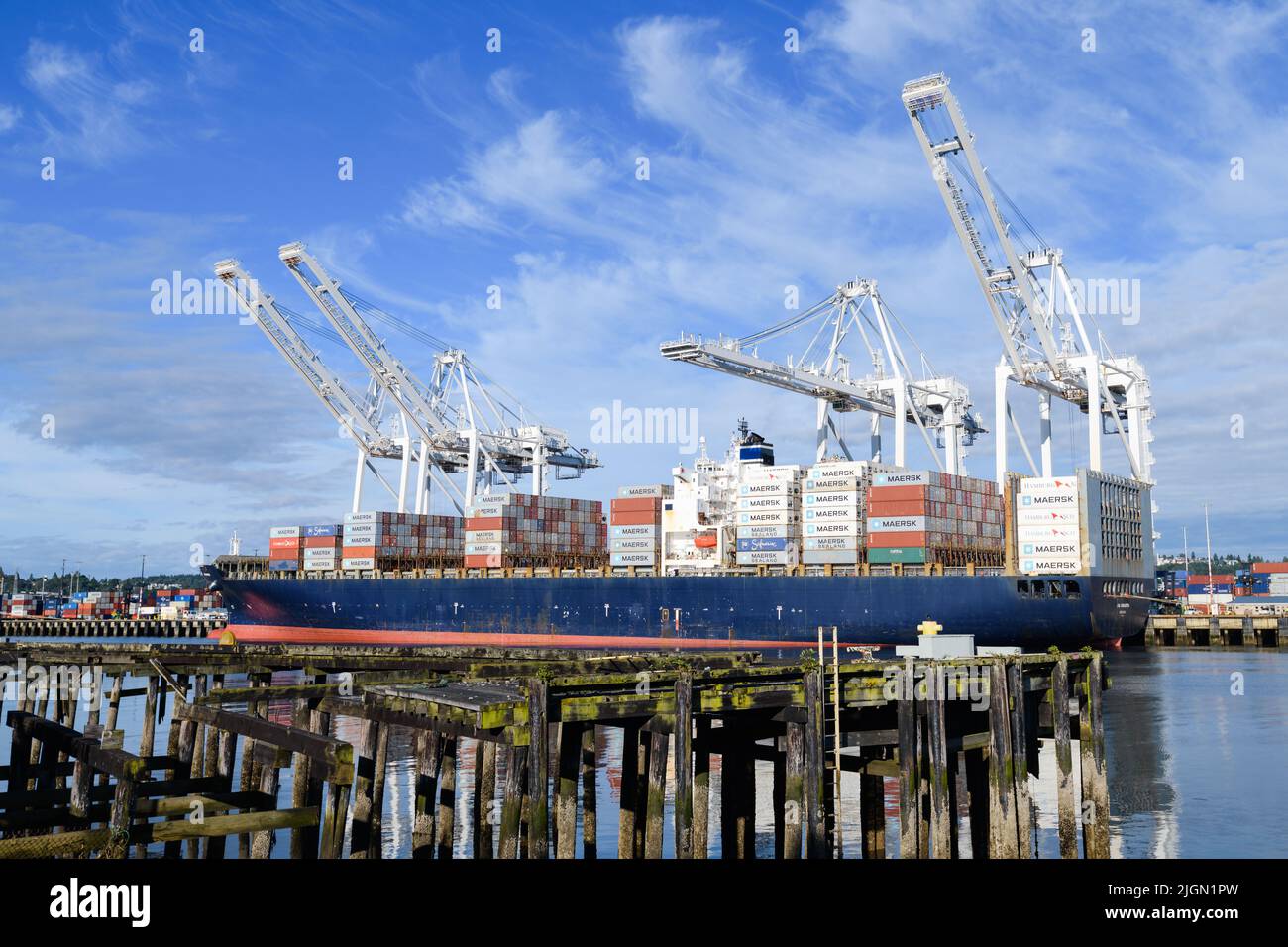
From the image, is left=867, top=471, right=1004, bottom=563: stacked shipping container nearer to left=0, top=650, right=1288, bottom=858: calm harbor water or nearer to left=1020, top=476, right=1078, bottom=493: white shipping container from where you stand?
left=1020, top=476, right=1078, bottom=493: white shipping container

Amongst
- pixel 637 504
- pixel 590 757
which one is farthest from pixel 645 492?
pixel 590 757

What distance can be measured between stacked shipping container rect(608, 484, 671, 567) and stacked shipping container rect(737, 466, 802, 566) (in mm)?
8142

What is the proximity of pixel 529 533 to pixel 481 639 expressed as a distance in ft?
34.9

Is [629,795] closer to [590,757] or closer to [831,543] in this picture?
[590,757]

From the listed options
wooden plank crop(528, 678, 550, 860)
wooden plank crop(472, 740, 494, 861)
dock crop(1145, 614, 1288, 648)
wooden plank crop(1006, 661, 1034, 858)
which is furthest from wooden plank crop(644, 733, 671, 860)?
dock crop(1145, 614, 1288, 648)

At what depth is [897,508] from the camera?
220ft

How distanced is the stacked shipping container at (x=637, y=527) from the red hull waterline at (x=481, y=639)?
6.66 m

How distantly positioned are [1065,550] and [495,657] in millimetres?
52002

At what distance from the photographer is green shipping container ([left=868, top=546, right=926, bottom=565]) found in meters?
65.8

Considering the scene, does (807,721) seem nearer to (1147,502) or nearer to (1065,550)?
(1065,550)

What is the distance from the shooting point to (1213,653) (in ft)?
260

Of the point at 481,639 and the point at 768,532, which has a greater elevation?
the point at 768,532

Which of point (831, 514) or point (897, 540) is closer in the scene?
point (897, 540)
